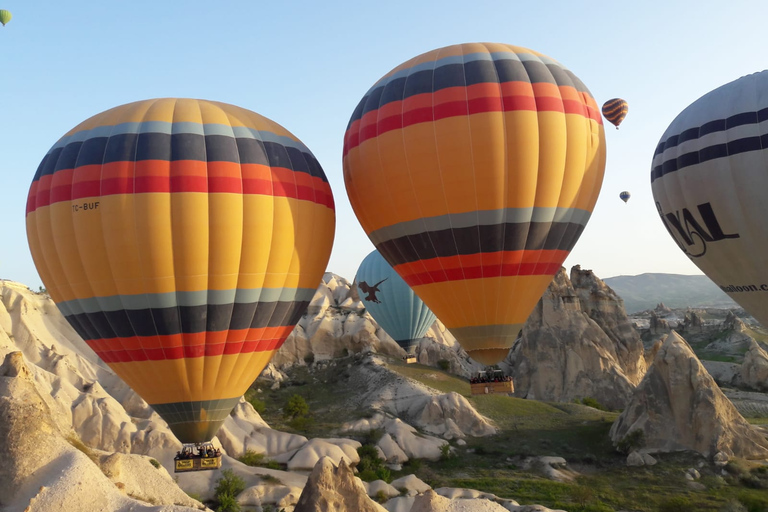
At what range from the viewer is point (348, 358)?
215ft

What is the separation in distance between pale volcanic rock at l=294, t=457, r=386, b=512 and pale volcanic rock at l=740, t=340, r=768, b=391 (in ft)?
206

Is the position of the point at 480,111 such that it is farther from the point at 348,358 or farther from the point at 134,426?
the point at 348,358

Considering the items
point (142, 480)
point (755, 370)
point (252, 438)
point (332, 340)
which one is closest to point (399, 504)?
point (142, 480)

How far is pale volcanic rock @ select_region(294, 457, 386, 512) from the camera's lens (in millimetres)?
19062

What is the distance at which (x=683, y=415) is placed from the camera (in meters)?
41.0

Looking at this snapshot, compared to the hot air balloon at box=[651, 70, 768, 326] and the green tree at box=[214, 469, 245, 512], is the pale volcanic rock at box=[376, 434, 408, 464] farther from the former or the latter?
the hot air balloon at box=[651, 70, 768, 326]

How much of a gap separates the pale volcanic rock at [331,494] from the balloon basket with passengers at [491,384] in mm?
6137

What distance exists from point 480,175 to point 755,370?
202ft

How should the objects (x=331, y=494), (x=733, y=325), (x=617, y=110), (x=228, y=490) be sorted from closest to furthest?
1. (x=331, y=494)
2. (x=228, y=490)
3. (x=617, y=110)
4. (x=733, y=325)

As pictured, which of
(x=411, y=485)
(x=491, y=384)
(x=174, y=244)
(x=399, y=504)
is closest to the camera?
(x=174, y=244)

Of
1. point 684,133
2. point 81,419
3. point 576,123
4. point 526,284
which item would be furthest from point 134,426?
point 684,133

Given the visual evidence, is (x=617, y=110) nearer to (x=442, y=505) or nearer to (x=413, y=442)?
(x=413, y=442)

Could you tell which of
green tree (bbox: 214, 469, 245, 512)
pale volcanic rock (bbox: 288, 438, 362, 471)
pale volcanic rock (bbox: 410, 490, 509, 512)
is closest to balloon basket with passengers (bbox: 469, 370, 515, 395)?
pale volcanic rock (bbox: 410, 490, 509, 512)

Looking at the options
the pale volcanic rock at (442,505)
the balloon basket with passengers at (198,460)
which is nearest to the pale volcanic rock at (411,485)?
the pale volcanic rock at (442,505)
